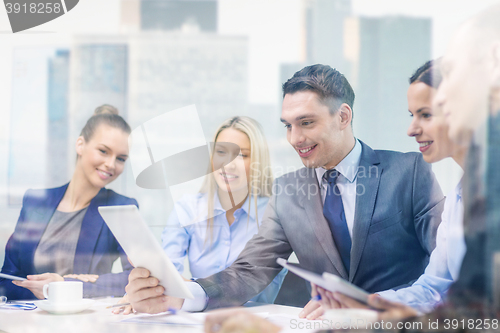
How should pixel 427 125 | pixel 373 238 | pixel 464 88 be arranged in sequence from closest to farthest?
pixel 464 88 < pixel 427 125 < pixel 373 238

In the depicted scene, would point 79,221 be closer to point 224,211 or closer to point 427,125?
point 224,211

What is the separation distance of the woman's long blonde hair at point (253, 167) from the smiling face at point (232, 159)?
0.07 ft

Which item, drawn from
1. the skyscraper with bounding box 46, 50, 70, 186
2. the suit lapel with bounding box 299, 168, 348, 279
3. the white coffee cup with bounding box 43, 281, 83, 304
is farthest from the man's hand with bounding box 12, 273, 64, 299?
the suit lapel with bounding box 299, 168, 348, 279

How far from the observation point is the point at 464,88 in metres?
1.12

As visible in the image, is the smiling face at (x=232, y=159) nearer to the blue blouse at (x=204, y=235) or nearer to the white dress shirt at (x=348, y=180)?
the blue blouse at (x=204, y=235)

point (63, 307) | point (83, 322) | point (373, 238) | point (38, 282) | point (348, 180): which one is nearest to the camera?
point (83, 322)

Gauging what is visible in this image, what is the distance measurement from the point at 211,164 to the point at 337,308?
1.22m

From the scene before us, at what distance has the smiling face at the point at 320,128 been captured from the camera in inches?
68.7

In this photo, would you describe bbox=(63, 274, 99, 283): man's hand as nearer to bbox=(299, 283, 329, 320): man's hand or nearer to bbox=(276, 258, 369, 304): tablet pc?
bbox=(299, 283, 329, 320): man's hand

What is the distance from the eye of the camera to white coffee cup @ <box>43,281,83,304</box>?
1.35 m

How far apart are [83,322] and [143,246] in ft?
1.06

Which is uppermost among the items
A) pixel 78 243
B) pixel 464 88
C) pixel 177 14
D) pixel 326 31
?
pixel 177 14

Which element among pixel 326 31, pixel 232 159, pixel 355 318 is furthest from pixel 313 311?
pixel 326 31

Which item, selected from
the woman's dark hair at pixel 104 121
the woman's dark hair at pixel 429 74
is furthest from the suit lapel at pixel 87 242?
the woman's dark hair at pixel 429 74
